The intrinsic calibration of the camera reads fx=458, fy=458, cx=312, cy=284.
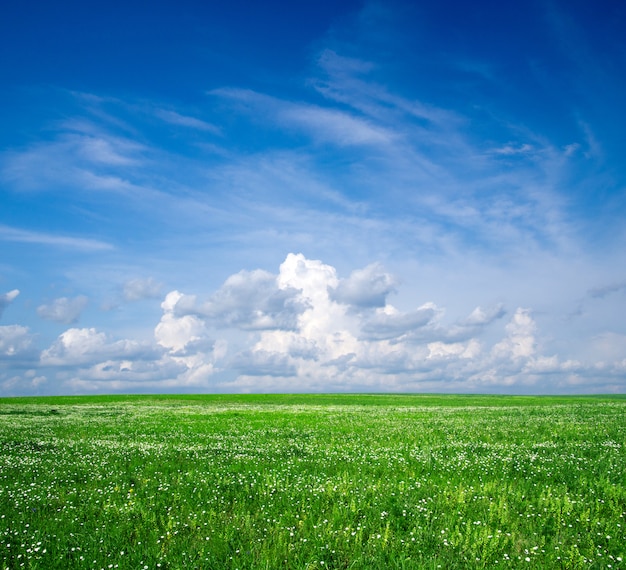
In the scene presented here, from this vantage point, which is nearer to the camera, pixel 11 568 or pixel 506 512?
pixel 11 568

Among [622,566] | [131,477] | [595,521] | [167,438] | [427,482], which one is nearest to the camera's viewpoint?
[622,566]

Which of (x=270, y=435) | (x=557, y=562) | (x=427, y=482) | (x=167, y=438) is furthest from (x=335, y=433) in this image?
(x=557, y=562)

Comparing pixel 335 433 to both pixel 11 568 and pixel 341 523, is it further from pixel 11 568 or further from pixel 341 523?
pixel 11 568

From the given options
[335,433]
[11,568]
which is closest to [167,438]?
[335,433]

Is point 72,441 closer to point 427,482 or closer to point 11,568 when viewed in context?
point 11,568

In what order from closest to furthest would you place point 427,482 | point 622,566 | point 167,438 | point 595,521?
point 622,566 → point 595,521 → point 427,482 → point 167,438

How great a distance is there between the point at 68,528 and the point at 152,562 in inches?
101

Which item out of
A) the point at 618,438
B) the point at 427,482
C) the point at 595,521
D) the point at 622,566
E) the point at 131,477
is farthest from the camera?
the point at 618,438

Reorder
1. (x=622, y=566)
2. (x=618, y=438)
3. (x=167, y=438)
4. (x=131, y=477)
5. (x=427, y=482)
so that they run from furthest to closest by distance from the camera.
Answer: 1. (x=167, y=438)
2. (x=618, y=438)
3. (x=131, y=477)
4. (x=427, y=482)
5. (x=622, y=566)

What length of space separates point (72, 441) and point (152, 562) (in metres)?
15.0

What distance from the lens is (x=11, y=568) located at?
24.3 feet

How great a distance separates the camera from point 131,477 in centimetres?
1255

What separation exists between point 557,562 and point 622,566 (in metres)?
0.90

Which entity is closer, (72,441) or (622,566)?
(622,566)
